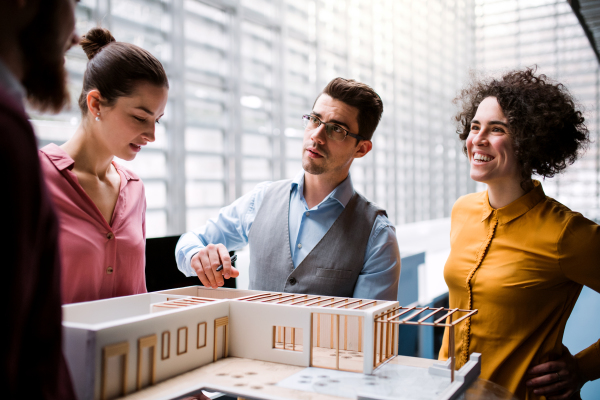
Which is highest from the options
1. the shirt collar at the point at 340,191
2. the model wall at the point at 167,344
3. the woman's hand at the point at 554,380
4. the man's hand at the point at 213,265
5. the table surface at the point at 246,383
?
the shirt collar at the point at 340,191

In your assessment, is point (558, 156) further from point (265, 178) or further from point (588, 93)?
point (588, 93)

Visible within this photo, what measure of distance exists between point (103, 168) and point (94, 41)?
459 millimetres

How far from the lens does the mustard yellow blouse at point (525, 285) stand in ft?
5.14

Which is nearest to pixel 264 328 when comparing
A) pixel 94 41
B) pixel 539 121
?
pixel 94 41

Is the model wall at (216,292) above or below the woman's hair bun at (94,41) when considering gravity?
below

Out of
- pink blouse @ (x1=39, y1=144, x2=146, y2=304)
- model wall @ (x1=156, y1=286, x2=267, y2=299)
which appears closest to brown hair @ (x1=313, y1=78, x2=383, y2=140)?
model wall @ (x1=156, y1=286, x2=267, y2=299)

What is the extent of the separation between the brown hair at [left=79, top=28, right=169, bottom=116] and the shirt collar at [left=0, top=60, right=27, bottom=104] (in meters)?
0.94

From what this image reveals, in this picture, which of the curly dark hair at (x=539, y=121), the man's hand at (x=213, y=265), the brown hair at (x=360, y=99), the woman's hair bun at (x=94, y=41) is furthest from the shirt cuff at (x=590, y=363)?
the woman's hair bun at (x=94, y=41)

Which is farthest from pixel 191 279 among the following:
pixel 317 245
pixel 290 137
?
pixel 290 137

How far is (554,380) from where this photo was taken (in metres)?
1.58

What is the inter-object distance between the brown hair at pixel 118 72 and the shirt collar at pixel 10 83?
3.08ft

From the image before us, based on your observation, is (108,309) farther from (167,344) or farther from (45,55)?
(45,55)

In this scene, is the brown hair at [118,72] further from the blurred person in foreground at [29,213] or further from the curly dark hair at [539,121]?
the curly dark hair at [539,121]

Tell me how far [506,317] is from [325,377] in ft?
2.78
